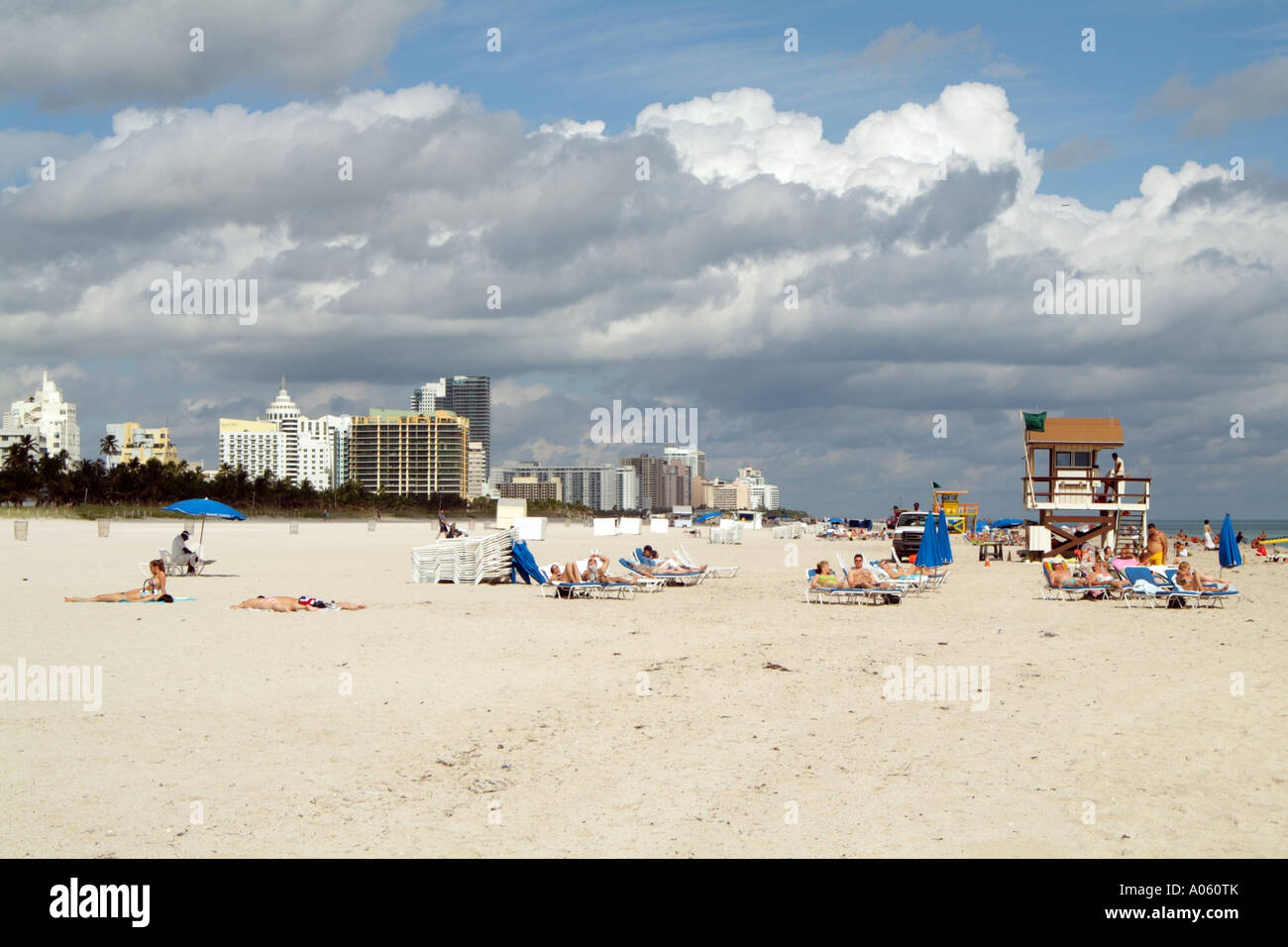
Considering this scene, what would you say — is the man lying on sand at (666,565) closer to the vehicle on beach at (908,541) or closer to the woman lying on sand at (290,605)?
the woman lying on sand at (290,605)

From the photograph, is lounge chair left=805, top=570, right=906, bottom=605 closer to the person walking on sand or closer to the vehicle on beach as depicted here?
the person walking on sand

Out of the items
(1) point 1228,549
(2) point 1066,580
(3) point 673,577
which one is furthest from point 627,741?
(1) point 1228,549

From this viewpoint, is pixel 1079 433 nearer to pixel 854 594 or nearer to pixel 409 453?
pixel 854 594

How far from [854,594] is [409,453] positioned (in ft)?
550

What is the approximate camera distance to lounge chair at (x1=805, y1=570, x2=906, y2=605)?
694 inches

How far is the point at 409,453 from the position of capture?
593ft

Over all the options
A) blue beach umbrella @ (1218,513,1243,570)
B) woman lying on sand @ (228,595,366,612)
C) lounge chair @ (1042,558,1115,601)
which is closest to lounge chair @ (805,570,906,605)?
lounge chair @ (1042,558,1115,601)

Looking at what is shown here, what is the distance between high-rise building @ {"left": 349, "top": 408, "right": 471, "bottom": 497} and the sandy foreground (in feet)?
546
